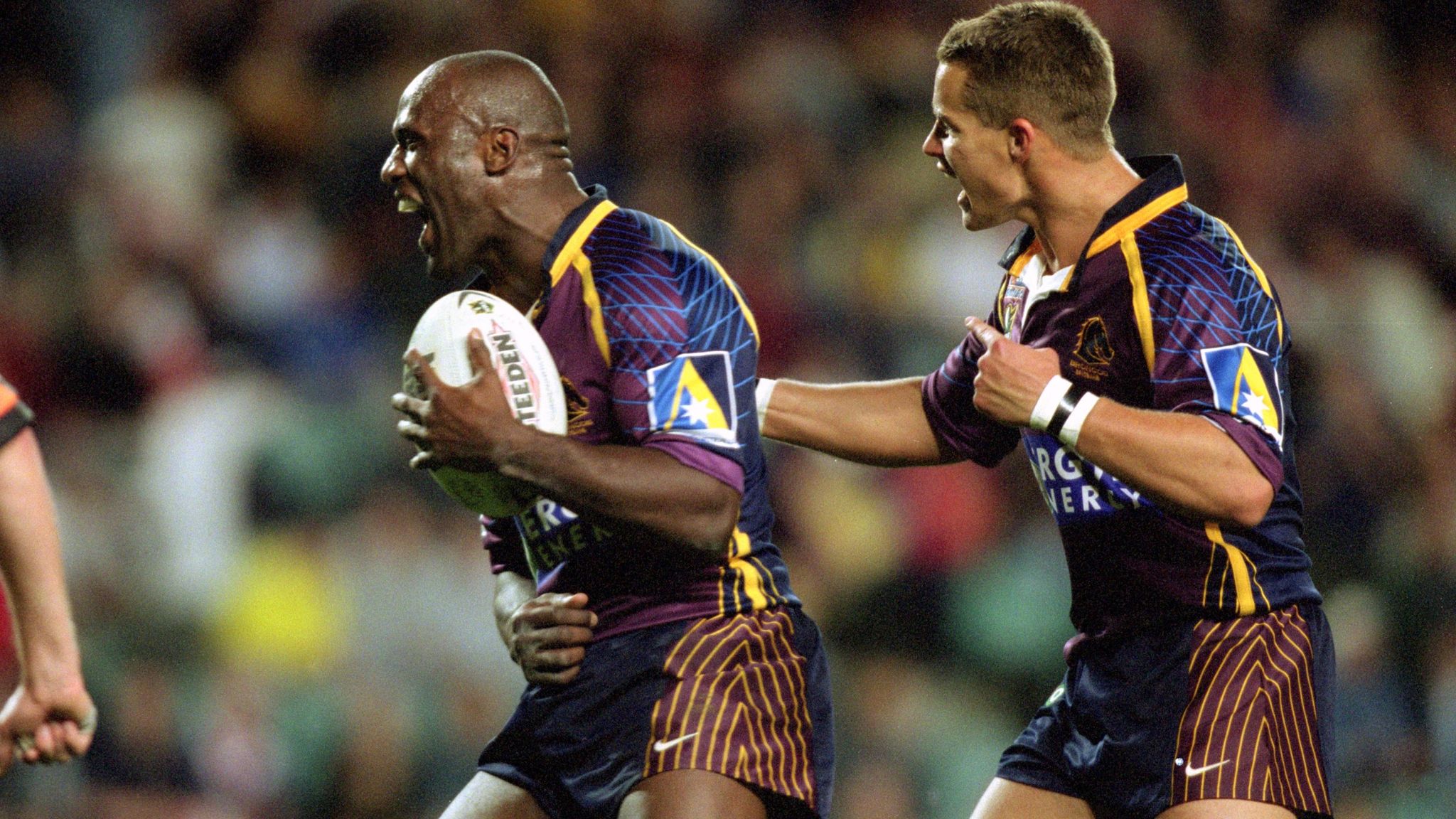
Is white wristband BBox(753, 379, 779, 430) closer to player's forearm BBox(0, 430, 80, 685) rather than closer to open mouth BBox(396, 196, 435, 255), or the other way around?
open mouth BBox(396, 196, 435, 255)

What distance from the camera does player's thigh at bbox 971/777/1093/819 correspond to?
3396mm

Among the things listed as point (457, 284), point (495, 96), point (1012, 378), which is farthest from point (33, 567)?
point (457, 284)

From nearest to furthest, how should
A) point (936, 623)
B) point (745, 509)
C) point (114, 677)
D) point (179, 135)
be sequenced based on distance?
1. point (745, 509)
2. point (114, 677)
3. point (936, 623)
4. point (179, 135)

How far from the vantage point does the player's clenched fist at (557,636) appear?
3.15 metres

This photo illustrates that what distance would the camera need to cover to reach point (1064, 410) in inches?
123

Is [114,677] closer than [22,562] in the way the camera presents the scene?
No

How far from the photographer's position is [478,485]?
3.07m

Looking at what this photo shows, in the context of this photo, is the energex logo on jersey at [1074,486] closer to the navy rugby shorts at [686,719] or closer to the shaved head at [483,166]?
the navy rugby shorts at [686,719]

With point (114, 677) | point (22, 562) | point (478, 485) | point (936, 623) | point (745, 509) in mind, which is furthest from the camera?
point (936, 623)

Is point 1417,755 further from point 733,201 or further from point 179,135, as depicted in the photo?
point 179,135

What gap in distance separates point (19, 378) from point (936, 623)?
3945mm

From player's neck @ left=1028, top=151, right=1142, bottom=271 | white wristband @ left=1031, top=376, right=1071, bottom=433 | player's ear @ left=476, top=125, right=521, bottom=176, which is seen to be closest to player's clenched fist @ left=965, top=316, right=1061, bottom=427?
white wristband @ left=1031, top=376, right=1071, bottom=433

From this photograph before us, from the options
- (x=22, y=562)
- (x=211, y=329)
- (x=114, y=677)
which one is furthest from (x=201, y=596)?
(x=22, y=562)

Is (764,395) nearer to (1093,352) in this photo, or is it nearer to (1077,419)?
(1093,352)
